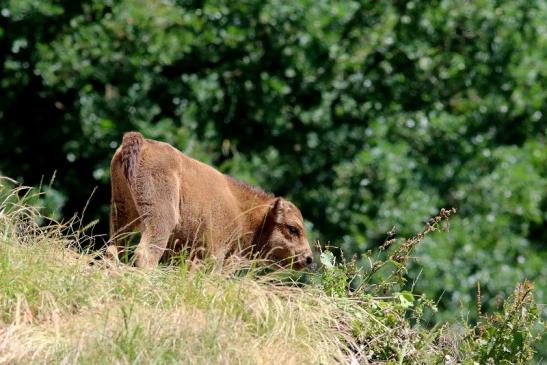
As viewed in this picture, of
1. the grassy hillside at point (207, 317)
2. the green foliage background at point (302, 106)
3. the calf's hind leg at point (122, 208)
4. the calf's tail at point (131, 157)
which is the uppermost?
the calf's tail at point (131, 157)

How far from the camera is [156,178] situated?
8758mm

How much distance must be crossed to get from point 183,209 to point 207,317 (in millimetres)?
2591

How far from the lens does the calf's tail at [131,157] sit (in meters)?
8.59

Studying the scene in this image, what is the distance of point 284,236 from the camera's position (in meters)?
10.8

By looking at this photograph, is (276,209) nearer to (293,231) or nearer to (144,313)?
(293,231)

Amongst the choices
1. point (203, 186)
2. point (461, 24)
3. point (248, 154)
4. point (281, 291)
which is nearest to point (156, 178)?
point (203, 186)

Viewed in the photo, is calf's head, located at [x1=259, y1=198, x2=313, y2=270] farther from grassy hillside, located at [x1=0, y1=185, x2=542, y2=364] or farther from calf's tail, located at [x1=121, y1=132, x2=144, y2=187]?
grassy hillside, located at [x1=0, y1=185, x2=542, y2=364]

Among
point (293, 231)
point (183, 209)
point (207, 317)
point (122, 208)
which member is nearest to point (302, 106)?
point (293, 231)

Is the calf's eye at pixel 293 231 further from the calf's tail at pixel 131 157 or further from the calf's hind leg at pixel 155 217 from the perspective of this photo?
the calf's tail at pixel 131 157

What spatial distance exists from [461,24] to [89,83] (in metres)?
4.82

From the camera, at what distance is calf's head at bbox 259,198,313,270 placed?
35.0 ft

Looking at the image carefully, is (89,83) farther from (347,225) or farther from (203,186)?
(203,186)

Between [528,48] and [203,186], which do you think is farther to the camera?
[528,48]

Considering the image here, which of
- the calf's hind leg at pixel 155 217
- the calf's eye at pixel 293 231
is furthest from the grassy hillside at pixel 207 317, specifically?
the calf's eye at pixel 293 231
